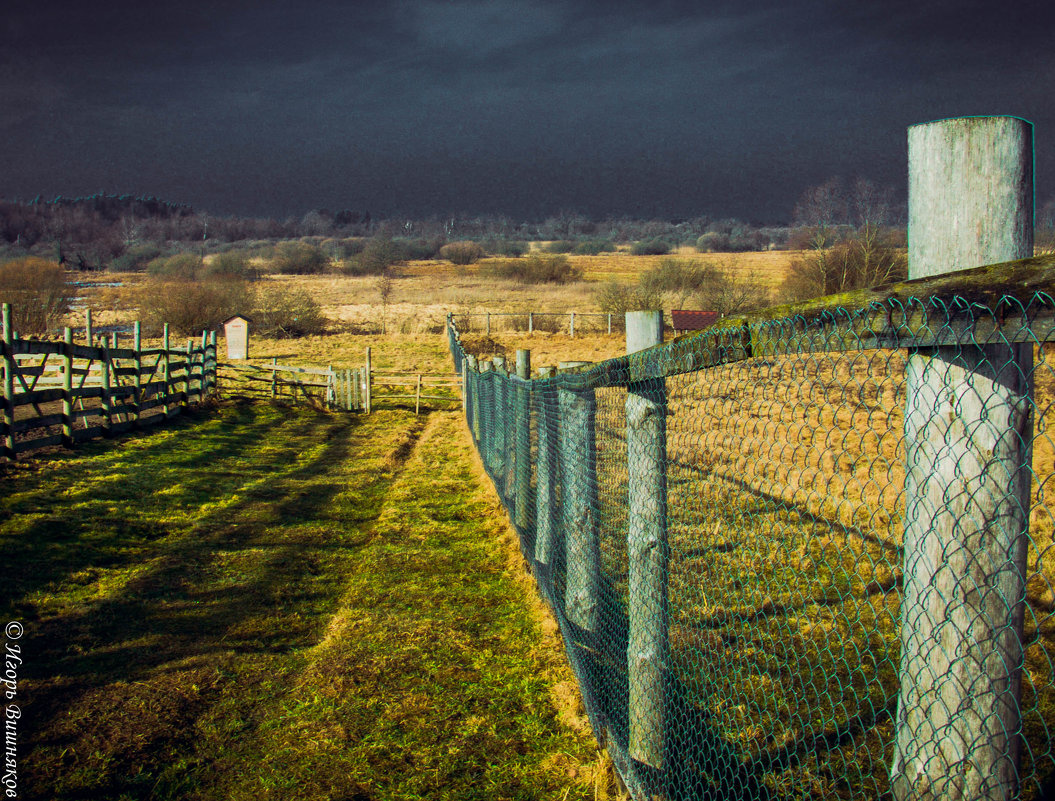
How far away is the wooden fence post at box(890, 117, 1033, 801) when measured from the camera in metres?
1.43

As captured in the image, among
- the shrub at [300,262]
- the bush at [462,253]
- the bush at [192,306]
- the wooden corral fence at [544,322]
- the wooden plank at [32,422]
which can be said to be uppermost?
the bush at [462,253]

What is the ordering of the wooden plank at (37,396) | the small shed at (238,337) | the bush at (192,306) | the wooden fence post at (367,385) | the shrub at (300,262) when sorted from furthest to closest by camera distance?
1. the shrub at (300,262)
2. the bush at (192,306)
3. the small shed at (238,337)
4. the wooden fence post at (367,385)
5. the wooden plank at (37,396)

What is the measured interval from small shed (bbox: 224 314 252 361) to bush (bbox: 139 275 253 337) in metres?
8.37

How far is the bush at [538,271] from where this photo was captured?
6669cm

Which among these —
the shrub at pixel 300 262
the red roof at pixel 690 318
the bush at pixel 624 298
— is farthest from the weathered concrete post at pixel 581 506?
the shrub at pixel 300 262

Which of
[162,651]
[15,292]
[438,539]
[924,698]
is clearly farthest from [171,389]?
[15,292]

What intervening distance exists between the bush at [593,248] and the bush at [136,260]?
61.9 m

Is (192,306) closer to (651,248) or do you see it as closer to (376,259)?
(376,259)

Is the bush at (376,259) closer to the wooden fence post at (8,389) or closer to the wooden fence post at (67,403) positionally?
the wooden fence post at (67,403)

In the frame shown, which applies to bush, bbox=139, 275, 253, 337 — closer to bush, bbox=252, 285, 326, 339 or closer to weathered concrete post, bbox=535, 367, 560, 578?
bush, bbox=252, 285, 326, 339

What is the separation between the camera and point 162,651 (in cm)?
461

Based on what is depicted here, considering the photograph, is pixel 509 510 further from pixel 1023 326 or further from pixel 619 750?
pixel 1023 326

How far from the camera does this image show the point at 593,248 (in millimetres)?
123688

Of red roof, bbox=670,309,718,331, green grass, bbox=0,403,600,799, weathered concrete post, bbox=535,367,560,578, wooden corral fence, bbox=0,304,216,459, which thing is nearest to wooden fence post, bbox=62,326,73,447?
wooden corral fence, bbox=0,304,216,459
